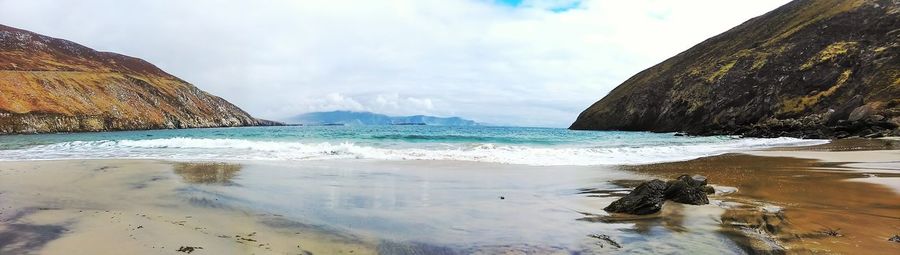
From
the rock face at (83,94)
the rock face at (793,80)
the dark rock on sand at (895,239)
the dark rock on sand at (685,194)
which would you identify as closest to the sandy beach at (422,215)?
the dark rock on sand at (895,239)

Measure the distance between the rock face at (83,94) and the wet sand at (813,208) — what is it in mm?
81166

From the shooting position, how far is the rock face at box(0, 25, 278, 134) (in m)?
68.9

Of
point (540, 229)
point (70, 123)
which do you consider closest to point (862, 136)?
point (540, 229)

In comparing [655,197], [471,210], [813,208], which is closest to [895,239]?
[813,208]

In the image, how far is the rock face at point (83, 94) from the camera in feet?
226

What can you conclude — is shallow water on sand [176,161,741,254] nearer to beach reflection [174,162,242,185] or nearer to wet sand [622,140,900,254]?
beach reflection [174,162,242,185]

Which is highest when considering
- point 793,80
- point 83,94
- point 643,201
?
point 793,80

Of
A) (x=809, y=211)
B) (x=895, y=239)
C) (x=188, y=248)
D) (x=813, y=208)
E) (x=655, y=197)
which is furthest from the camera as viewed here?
(x=655, y=197)

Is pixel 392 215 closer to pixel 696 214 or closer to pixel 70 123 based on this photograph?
pixel 696 214

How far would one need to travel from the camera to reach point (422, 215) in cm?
815

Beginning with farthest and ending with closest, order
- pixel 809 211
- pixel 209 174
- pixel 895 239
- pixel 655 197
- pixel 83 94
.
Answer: pixel 83 94, pixel 209 174, pixel 655 197, pixel 809 211, pixel 895 239

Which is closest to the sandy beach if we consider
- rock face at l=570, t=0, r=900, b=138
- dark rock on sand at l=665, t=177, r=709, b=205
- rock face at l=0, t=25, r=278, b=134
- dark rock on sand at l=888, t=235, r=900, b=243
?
dark rock on sand at l=888, t=235, r=900, b=243

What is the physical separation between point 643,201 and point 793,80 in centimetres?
7199

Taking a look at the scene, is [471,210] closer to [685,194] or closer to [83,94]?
[685,194]
